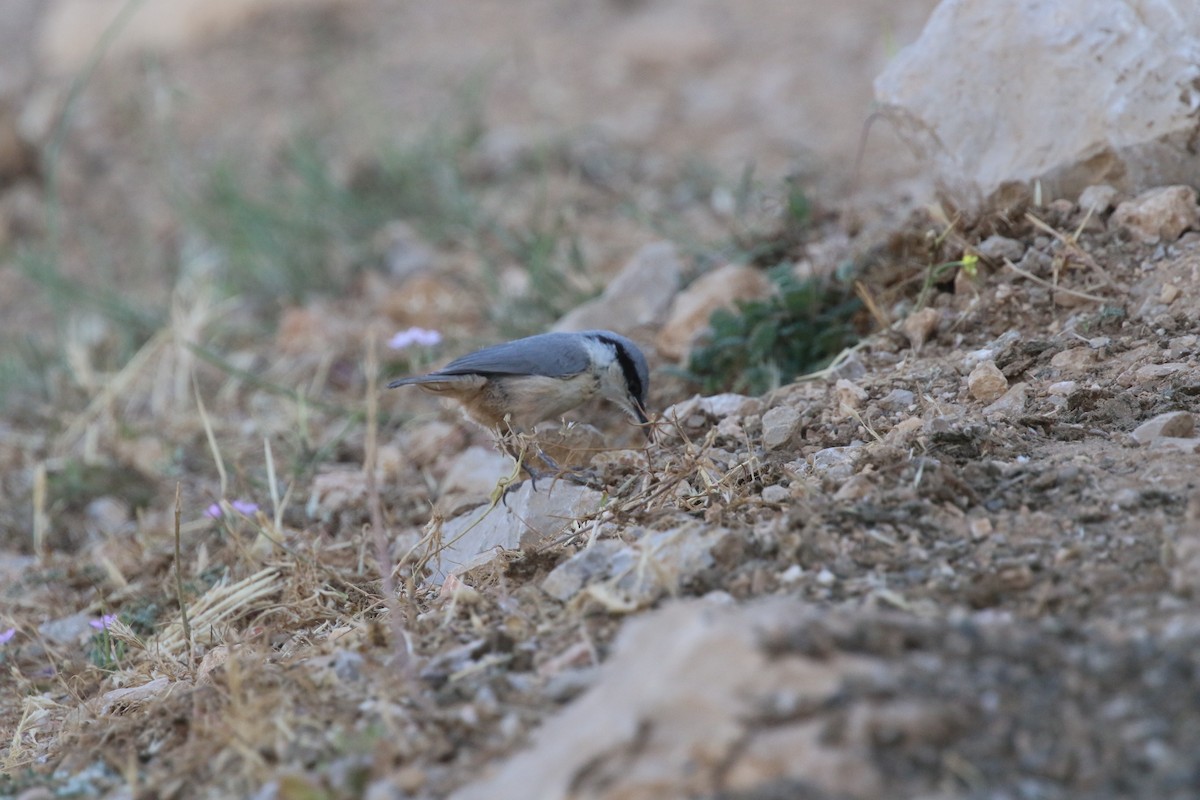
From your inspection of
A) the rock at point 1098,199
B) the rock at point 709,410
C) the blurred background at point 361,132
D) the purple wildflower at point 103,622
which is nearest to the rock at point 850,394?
the rock at point 709,410

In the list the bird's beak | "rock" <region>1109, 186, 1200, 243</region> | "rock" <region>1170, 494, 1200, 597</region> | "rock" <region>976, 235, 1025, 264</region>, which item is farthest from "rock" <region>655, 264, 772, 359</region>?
"rock" <region>1170, 494, 1200, 597</region>

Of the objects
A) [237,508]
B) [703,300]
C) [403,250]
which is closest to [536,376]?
[703,300]

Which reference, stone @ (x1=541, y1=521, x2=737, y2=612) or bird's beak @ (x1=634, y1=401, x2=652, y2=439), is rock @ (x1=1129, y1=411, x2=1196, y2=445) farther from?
bird's beak @ (x1=634, y1=401, x2=652, y2=439)

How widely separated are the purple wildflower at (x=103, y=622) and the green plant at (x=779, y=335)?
1967mm

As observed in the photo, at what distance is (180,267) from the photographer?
7.11 metres

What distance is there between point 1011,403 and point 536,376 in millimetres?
1526

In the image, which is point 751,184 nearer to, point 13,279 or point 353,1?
point 13,279

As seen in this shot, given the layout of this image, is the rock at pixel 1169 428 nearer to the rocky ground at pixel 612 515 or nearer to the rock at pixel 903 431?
the rocky ground at pixel 612 515

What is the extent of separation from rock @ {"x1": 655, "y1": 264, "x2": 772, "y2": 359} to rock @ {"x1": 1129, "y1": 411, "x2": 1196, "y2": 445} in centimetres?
178

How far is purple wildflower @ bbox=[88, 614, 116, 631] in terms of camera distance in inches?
133

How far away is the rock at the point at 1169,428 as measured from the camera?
289 cm

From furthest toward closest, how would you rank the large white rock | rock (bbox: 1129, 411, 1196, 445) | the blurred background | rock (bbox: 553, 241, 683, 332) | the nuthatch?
the blurred background
rock (bbox: 553, 241, 683, 332)
the nuthatch
the large white rock
rock (bbox: 1129, 411, 1196, 445)

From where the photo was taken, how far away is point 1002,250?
396 centimetres

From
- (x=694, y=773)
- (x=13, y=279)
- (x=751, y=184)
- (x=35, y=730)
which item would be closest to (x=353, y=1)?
(x=13, y=279)
